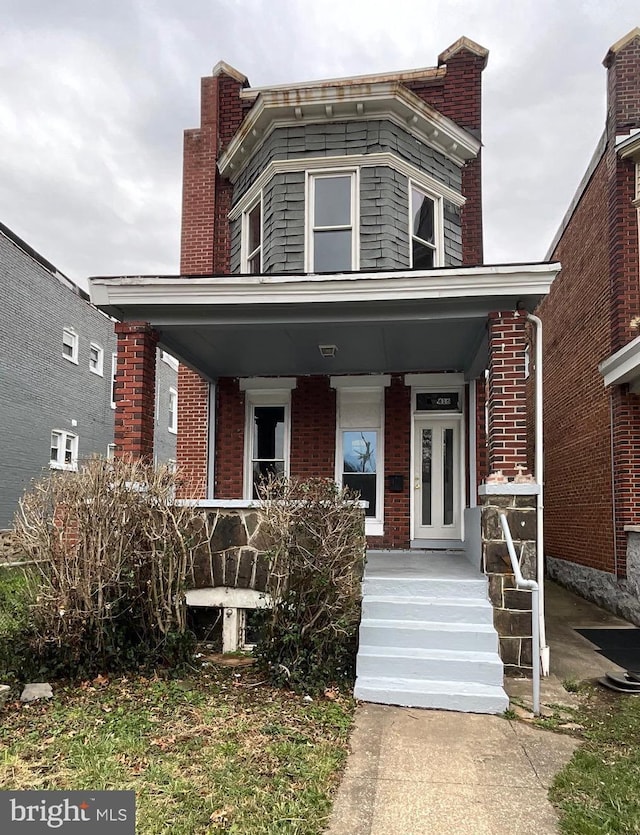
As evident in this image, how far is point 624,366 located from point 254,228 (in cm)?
592

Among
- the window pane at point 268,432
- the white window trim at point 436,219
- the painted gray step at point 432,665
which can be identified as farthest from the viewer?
the window pane at point 268,432

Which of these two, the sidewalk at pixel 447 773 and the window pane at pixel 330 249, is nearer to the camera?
the sidewalk at pixel 447 773

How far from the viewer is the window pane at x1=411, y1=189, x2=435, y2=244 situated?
877cm

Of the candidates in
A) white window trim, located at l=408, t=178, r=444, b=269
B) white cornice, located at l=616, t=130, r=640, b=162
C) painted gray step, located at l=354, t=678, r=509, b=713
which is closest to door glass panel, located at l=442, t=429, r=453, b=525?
white window trim, located at l=408, t=178, r=444, b=269

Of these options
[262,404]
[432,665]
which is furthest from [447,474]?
[432,665]

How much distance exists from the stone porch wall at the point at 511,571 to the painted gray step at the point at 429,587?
0.45 feet

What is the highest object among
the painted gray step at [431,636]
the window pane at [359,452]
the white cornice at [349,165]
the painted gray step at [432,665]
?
the white cornice at [349,165]

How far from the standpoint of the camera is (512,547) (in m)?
5.37

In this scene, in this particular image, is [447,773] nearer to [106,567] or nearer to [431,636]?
[431,636]

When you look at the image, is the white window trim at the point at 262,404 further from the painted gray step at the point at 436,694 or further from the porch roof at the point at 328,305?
the painted gray step at the point at 436,694

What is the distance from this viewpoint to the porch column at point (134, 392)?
247 inches

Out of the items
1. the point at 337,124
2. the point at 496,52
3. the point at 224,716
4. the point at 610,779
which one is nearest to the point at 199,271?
the point at 337,124

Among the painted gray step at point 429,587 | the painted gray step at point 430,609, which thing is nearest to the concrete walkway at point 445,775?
the painted gray step at point 430,609

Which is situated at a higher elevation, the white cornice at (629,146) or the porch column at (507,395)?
the white cornice at (629,146)
